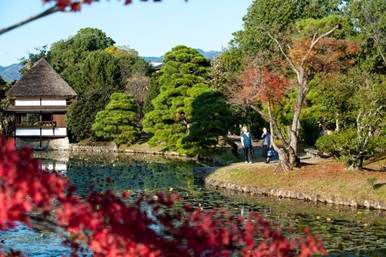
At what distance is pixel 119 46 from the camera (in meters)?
82.8

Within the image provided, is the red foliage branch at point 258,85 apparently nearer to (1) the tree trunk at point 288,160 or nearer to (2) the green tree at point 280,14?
(1) the tree trunk at point 288,160

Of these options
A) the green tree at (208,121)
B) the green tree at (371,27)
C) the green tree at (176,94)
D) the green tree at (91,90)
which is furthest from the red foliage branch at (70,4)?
the green tree at (91,90)

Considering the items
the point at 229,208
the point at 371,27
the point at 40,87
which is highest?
the point at 371,27

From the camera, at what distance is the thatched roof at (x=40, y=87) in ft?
156

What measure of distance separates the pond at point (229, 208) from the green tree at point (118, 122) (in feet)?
37.8

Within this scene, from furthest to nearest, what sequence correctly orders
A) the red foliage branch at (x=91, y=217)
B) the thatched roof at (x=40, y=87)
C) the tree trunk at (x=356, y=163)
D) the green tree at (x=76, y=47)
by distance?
the green tree at (x=76, y=47)
the thatched roof at (x=40, y=87)
the tree trunk at (x=356, y=163)
the red foliage branch at (x=91, y=217)

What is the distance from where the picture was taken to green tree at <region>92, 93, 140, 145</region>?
43.1m

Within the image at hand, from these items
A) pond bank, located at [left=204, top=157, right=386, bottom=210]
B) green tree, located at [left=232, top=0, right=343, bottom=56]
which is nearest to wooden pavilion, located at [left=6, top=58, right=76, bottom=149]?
green tree, located at [left=232, top=0, right=343, bottom=56]

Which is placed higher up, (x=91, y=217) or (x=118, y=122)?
(x=118, y=122)

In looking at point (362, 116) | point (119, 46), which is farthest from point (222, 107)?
point (119, 46)

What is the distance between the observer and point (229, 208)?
17.8 m

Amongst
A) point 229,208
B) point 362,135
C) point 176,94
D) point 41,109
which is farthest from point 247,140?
point 41,109

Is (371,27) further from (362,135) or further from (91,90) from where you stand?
(91,90)

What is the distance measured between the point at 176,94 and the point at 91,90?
1393 cm
